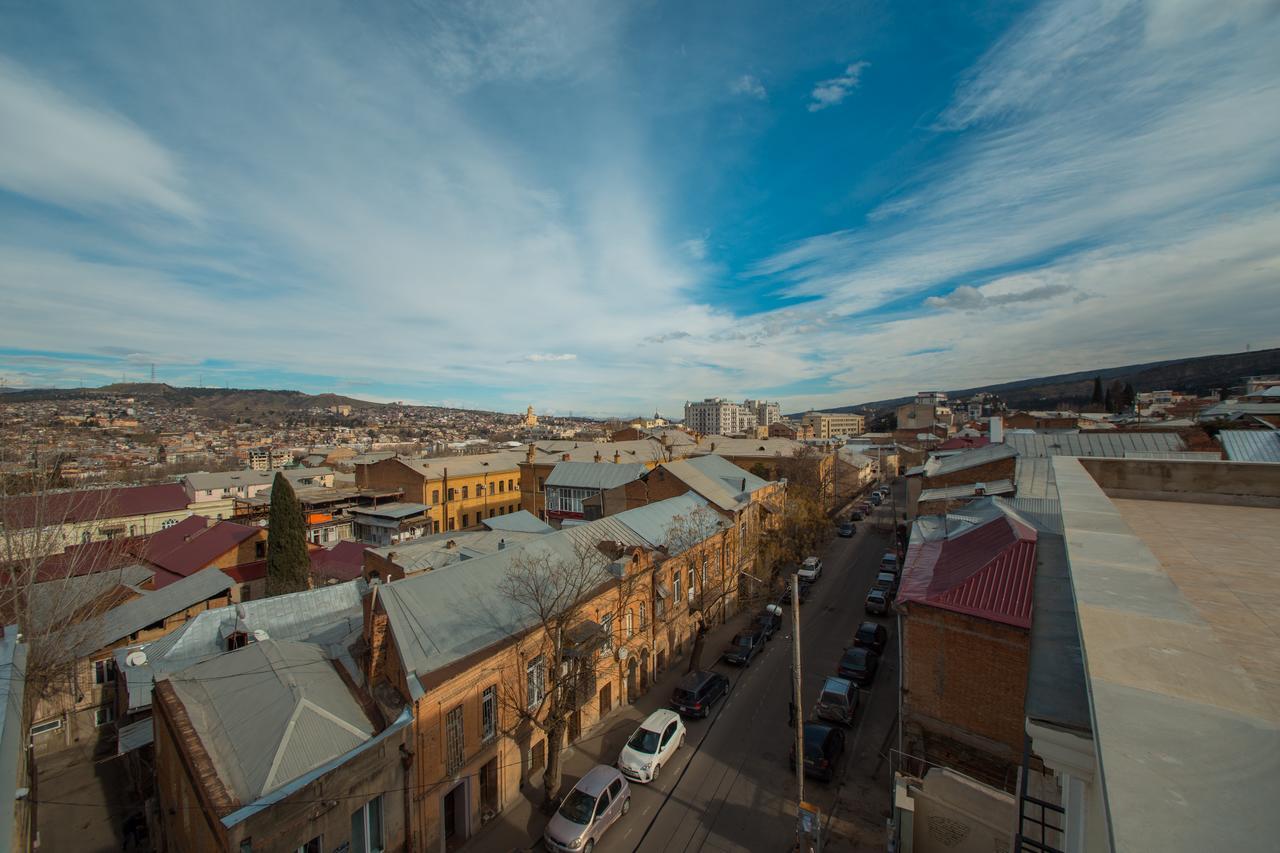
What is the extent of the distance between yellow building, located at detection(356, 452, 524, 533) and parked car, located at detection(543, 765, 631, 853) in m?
35.1

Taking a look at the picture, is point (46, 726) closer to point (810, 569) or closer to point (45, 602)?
point (45, 602)

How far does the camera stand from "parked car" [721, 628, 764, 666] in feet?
69.9

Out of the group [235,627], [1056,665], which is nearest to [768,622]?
[235,627]

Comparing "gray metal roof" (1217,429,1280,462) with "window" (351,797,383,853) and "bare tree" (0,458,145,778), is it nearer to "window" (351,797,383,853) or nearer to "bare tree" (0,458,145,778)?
"window" (351,797,383,853)

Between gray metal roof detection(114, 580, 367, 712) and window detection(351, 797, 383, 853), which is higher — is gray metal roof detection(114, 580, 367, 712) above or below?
above

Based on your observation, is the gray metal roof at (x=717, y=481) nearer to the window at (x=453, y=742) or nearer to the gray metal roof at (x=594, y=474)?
the gray metal roof at (x=594, y=474)

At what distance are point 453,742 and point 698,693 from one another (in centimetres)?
893

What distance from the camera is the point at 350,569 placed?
94.2 ft

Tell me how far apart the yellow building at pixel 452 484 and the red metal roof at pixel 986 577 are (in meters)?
39.3

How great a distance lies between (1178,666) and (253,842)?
40.8 feet

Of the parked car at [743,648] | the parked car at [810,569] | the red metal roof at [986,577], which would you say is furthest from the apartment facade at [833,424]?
the red metal roof at [986,577]

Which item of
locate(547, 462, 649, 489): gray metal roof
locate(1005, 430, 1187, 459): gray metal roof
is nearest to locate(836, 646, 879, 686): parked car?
locate(1005, 430, 1187, 459): gray metal roof

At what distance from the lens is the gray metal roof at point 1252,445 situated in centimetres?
2269

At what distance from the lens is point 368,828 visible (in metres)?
10.7
